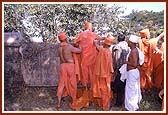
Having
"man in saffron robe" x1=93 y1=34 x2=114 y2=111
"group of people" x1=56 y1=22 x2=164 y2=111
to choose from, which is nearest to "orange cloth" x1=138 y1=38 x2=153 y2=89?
"group of people" x1=56 y1=22 x2=164 y2=111

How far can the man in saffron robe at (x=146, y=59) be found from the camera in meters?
9.12

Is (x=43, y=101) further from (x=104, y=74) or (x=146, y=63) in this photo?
(x=146, y=63)

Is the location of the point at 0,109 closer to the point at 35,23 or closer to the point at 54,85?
the point at 54,85

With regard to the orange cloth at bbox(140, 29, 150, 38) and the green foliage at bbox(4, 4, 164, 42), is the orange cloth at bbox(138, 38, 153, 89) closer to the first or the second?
the orange cloth at bbox(140, 29, 150, 38)

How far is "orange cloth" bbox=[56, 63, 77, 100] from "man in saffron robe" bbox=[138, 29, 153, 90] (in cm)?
133

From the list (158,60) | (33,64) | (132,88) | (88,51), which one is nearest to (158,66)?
(158,60)

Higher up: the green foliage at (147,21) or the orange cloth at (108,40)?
the green foliage at (147,21)

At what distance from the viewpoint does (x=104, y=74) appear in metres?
8.80

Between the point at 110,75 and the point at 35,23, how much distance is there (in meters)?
2.00

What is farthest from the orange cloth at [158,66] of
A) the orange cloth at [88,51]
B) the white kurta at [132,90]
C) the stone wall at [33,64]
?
the stone wall at [33,64]

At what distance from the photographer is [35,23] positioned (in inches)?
383

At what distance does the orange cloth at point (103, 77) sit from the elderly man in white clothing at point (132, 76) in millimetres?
306

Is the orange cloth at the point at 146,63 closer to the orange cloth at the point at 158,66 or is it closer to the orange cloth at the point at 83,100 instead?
the orange cloth at the point at 158,66

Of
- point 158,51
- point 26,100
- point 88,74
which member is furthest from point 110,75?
point 26,100
